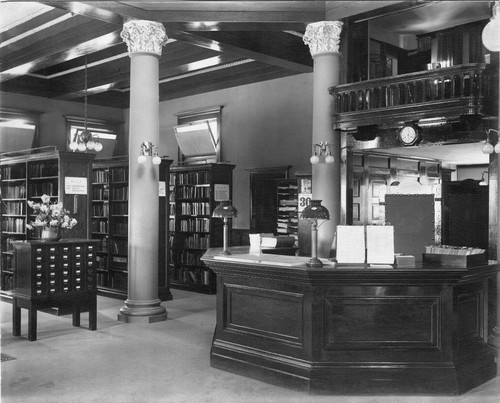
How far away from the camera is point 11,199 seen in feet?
33.3

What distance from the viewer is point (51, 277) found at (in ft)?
21.1

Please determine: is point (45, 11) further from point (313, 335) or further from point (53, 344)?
point (313, 335)

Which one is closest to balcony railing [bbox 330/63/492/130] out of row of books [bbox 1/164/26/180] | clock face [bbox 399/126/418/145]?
clock face [bbox 399/126/418/145]

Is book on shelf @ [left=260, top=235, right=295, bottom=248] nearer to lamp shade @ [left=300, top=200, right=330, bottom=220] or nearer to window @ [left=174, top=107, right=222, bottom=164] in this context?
lamp shade @ [left=300, top=200, right=330, bottom=220]

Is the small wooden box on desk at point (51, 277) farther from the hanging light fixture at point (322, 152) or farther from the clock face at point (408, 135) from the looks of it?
the clock face at point (408, 135)

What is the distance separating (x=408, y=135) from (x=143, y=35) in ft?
11.8

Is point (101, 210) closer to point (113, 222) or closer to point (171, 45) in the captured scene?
point (113, 222)

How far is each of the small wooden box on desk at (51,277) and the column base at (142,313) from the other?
1.82 feet

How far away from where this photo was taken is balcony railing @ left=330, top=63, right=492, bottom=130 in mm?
5918

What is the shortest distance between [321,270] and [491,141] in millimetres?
2999

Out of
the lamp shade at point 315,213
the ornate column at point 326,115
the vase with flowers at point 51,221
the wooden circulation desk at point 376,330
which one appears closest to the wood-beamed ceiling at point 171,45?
the ornate column at point 326,115

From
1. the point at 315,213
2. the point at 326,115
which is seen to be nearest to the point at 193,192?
the point at 326,115

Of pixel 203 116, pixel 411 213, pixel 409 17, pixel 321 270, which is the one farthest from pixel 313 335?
pixel 203 116

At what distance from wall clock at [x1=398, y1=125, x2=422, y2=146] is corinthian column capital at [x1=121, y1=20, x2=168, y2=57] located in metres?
3.35
